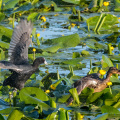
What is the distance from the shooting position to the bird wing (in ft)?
20.0

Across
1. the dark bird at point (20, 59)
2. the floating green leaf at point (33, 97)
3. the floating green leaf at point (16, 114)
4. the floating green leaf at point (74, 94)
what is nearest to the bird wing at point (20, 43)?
the dark bird at point (20, 59)

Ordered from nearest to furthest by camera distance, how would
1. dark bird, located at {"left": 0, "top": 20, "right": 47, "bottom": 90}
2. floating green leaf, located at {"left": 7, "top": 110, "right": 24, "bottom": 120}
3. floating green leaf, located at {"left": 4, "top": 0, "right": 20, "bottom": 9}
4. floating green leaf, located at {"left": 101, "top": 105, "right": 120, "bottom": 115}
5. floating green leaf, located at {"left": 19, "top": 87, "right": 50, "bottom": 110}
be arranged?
floating green leaf, located at {"left": 7, "top": 110, "right": 24, "bottom": 120}
floating green leaf, located at {"left": 101, "top": 105, "right": 120, "bottom": 115}
floating green leaf, located at {"left": 19, "top": 87, "right": 50, "bottom": 110}
dark bird, located at {"left": 0, "top": 20, "right": 47, "bottom": 90}
floating green leaf, located at {"left": 4, "top": 0, "right": 20, "bottom": 9}

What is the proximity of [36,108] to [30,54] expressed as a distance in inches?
99.3

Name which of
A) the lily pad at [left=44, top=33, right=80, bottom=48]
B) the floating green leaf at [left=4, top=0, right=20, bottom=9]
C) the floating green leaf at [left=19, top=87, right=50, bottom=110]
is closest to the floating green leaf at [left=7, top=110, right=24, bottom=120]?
the floating green leaf at [left=19, top=87, right=50, bottom=110]

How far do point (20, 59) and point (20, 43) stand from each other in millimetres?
308

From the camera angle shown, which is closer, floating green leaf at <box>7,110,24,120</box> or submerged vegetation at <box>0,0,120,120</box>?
floating green leaf at <box>7,110,24,120</box>

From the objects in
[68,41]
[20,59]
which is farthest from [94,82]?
[68,41]

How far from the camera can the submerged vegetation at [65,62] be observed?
14.6 feet

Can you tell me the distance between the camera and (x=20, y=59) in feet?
19.9

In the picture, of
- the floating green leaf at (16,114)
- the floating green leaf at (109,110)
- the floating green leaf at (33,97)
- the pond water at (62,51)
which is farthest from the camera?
the pond water at (62,51)

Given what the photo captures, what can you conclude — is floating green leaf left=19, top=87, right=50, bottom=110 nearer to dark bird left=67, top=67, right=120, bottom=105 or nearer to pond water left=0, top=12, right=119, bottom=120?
pond water left=0, top=12, right=119, bottom=120

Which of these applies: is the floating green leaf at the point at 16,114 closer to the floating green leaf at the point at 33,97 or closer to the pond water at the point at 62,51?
the floating green leaf at the point at 33,97

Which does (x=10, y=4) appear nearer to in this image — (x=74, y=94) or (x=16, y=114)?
(x=74, y=94)

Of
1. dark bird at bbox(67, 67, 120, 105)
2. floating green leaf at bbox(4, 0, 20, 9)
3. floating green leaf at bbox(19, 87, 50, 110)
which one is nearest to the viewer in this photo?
floating green leaf at bbox(19, 87, 50, 110)
